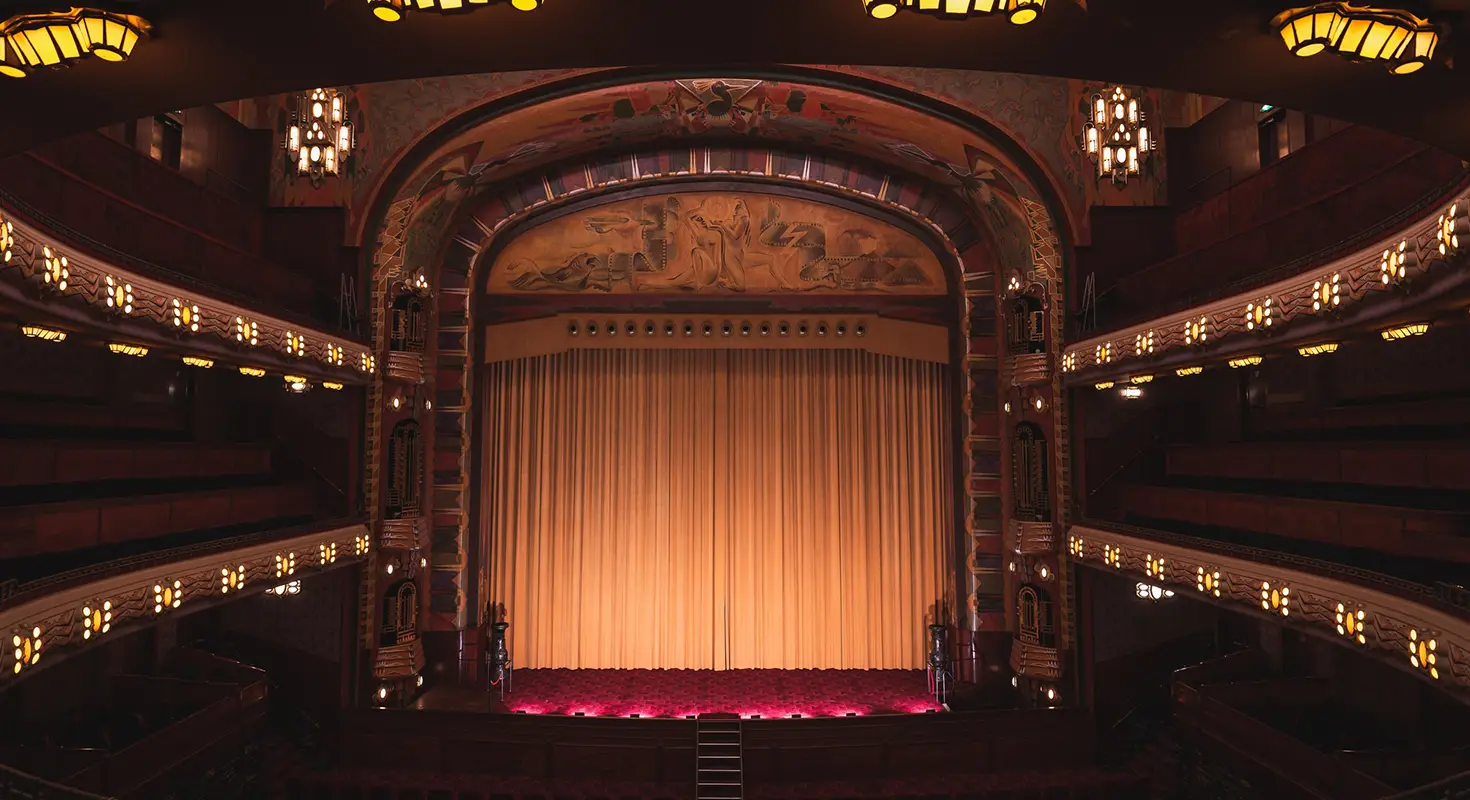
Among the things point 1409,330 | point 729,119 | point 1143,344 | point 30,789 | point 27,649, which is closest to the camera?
point 30,789

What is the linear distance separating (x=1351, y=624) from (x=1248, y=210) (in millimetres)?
6317

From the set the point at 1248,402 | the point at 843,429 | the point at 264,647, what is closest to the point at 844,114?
the point at 843,429

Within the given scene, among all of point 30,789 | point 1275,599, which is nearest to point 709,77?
point 1275,599

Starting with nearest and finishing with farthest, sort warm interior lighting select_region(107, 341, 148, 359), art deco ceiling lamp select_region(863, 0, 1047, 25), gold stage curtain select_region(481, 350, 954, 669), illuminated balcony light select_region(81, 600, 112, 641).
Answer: art deco ceiling lamp select_region(863, 0, 1047, 25)
illuminated balcony light select_region(81, 600, 112, 641)
warm interior lighting select_region(107, 341, 148, 359)
gold stage curtain select_region(481, 350, 954, 669)

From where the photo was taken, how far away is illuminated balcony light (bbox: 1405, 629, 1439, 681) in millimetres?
6746

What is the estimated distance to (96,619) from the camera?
8.05 metres

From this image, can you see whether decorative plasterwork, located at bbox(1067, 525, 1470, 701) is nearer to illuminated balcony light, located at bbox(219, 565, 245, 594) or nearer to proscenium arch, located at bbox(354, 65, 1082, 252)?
proscenium arch, located at bbox(354, 65, 1082, 252)

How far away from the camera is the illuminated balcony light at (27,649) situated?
6.86 metres

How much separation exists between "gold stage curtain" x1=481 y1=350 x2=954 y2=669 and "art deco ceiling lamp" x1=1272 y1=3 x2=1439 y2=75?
42.9ft

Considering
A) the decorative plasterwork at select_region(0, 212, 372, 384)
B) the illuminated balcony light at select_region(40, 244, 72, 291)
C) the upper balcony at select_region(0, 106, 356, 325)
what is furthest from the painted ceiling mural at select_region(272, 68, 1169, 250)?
the illuminated balcony light at select_region(40, 244, 72, 291)

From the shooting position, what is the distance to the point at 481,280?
1599 cm

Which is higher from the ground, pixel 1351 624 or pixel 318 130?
pixel 318 130

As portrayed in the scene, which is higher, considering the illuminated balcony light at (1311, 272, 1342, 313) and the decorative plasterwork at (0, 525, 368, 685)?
the illuminated balcony light at (1311, 272, 1342, 313)

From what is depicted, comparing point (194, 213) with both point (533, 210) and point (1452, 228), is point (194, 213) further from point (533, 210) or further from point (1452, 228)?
point (1452, 228)
